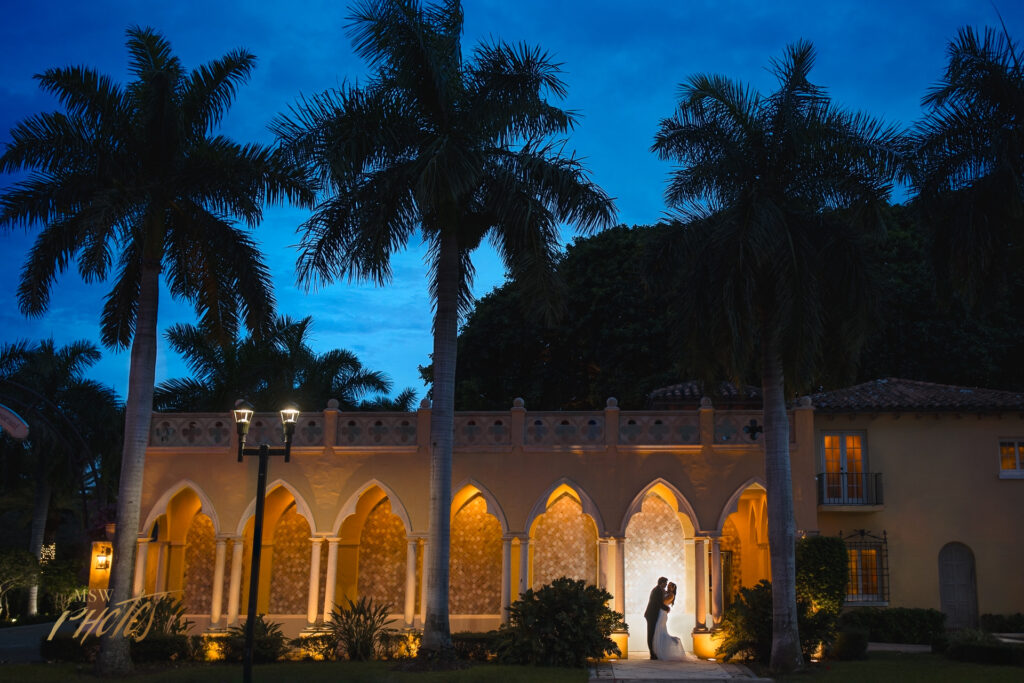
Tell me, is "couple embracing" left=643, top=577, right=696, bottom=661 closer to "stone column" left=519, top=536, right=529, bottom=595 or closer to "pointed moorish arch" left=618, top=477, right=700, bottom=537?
"pointed moorish arch" left=618, top=477, right=700, bottom=537

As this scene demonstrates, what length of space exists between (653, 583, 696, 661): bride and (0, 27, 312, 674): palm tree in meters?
10.2

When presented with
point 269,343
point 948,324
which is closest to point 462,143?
point 269,343

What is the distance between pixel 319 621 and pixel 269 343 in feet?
39.1

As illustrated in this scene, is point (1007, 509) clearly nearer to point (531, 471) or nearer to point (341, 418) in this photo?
point (531, 471)

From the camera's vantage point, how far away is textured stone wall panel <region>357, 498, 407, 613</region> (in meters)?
24.1

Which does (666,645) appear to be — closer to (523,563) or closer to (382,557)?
(523,563)

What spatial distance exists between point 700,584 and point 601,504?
→ 2723mm

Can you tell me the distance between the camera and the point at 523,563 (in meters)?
21.5

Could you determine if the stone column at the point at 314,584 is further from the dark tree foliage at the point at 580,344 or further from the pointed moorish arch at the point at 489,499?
the dark tree foliage at the point at 580,344

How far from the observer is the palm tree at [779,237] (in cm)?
1680

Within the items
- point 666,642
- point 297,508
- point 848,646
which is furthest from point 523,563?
point 848,646

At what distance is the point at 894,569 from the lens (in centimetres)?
2447

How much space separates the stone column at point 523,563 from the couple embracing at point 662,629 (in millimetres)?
2735

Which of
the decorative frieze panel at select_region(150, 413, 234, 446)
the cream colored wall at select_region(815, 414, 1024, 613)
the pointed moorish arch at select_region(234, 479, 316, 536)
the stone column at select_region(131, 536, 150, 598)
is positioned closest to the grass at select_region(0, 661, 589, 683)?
the stone column at select_region(131, 536, 150, 598)
